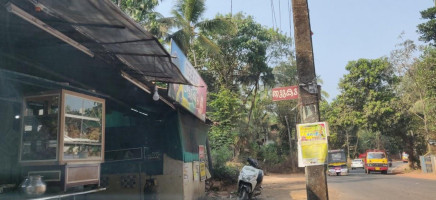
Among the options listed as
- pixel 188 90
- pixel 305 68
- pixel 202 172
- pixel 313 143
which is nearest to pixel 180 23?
pixel 188 90

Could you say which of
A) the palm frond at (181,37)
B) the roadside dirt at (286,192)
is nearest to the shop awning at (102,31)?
the palm frond at (181,37)

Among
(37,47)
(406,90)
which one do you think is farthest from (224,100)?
(406,90)

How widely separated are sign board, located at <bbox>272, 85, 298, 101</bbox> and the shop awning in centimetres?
171

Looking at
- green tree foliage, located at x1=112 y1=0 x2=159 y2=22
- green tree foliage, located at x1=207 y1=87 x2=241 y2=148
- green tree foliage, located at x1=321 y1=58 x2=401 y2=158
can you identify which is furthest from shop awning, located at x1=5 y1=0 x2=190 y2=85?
green tree foliage, located at x1=321 y1=58 x2=401 y2=158

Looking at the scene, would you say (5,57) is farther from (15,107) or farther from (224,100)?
(224,100)

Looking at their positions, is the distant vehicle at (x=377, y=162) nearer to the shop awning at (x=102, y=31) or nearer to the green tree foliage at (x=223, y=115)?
the green tree foliage at (x=223, y=115)

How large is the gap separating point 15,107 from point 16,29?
2186mm

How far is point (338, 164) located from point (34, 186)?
28473mm

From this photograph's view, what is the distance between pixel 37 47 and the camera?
4.61 m

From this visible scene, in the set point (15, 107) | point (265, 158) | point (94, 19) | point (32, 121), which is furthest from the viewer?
point (265, 158)

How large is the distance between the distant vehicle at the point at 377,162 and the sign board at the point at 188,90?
24.0 meters

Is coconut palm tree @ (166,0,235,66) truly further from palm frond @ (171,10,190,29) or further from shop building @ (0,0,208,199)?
shop building @ (0,0,208,199)

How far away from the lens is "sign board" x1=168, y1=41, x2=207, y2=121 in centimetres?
730

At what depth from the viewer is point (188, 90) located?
9188 mm
